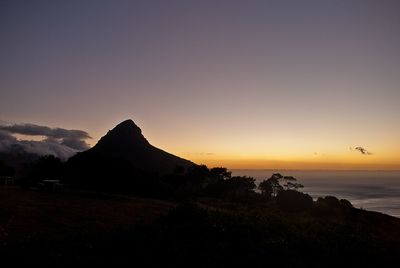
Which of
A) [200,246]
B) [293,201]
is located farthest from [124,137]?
[200,246]

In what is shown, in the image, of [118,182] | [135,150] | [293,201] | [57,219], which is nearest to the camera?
[57,219]

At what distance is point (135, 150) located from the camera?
451 feet

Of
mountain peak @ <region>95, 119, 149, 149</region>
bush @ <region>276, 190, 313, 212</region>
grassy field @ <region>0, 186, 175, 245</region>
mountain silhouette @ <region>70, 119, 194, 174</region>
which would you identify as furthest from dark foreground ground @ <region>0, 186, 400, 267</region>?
mountain peak @ <region>95, 119, 149, 149</region>

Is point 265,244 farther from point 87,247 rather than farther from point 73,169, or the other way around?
point 73,169

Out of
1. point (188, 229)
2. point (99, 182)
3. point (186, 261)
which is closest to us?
point (186, 261)

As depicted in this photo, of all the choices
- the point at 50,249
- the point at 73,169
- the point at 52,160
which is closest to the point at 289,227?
the point at 50,249

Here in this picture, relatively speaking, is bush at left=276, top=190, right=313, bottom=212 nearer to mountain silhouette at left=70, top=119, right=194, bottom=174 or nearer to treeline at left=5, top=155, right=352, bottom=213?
treeline at left=5, top=155, right=352, bottom=213

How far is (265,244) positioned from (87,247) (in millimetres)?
4639

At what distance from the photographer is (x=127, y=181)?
41.2 meters

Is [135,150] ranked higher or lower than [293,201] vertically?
higher

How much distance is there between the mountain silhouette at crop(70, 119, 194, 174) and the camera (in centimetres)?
12362

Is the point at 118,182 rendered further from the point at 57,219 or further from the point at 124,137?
the point at 124,137

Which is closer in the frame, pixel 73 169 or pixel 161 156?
pixel 73 169

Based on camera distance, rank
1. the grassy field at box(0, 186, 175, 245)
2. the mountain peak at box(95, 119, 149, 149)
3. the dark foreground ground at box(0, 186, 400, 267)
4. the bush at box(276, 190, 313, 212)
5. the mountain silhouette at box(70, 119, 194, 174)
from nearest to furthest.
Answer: the dark foreground ground at box(0, 186, 400, 267), the grassy field at box(0, 186, 175, 245), the bush at box(276, 190, 313, 212), the mountain silhouette at box(70, 119, 194, 174), the mountain peak at box(95, 119, 149, 149)
